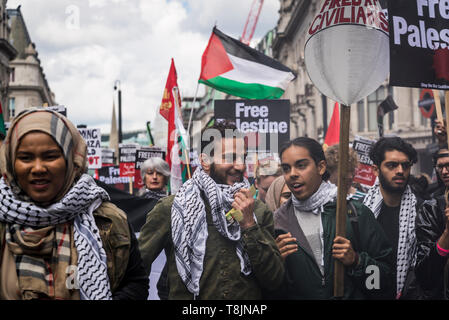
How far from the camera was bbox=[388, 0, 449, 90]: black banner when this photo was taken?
15.1ft

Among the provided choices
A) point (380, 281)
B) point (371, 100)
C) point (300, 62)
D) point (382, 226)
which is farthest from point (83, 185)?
point (300, 62)

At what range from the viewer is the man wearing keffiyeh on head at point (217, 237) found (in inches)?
149

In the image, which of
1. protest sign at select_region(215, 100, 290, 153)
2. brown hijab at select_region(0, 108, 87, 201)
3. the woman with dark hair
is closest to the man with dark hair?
the woman with dark hair

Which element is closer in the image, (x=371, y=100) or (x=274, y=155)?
(x=274, y=155)

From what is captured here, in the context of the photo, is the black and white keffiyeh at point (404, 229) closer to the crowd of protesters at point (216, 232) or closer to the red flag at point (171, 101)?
the crowd of protesters at point (216, 232)

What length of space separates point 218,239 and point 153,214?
0.47 metres

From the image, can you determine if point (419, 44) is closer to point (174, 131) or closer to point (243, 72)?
point (243, 72)

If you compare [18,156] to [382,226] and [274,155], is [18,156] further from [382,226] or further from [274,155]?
[274,155]

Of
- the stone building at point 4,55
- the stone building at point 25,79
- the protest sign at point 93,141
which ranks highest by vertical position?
the stone building at point 25,79

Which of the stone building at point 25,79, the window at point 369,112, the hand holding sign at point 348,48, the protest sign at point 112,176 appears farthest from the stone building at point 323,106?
the stone building at point 25,79

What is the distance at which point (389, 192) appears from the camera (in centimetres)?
485

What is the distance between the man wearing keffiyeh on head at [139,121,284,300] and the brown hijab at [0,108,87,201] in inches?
48.9

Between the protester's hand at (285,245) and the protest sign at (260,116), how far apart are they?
137 inches

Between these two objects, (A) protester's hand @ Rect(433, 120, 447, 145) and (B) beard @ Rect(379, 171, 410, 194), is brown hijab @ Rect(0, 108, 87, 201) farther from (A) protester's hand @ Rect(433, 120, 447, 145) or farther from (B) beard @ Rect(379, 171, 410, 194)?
(A) protester's hand @ Rect(433, 120, 447, 145)
